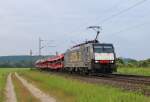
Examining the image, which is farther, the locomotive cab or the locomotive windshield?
the locomotive windshield

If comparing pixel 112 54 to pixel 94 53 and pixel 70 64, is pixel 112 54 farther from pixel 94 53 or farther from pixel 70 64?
pixel 70 64

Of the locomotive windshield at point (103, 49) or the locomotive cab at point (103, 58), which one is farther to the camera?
the locomotive windshield at point (103, 49)

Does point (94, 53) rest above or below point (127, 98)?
above

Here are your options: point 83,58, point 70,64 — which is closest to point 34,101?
point 83,58

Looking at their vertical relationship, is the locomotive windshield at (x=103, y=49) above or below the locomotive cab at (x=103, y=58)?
above

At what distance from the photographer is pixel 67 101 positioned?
20922 mm

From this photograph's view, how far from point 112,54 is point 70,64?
13.1m

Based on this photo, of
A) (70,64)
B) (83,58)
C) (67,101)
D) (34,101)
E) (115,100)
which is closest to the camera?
(115,100)

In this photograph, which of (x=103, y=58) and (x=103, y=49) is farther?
(x=103, y=49)

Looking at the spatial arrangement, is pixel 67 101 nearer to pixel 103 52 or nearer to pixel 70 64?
pixel 103 52

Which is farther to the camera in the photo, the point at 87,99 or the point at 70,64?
the point at 70,64

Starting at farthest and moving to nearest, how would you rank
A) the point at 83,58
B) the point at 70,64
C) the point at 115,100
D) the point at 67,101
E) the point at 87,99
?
the point at 70,64 < the point at 83,58 < the point at 67,101 < the point at 87,99 < the point at 115,100

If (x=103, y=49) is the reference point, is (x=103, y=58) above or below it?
below

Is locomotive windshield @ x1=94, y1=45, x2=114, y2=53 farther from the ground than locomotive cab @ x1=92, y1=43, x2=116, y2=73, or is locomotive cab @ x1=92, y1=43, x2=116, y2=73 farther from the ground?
locomotive windshield @ x1=94, y1=45, x2=114, y2=53
